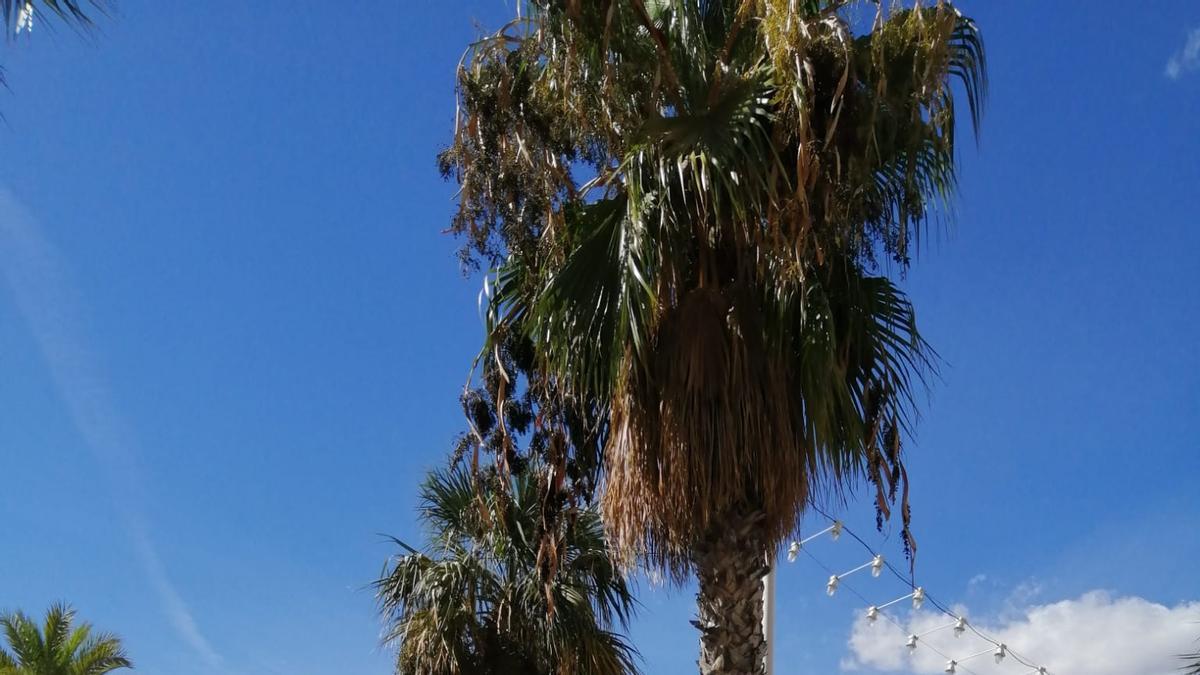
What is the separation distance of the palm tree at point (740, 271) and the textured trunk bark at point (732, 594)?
13 mm

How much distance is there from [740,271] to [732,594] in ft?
6.89

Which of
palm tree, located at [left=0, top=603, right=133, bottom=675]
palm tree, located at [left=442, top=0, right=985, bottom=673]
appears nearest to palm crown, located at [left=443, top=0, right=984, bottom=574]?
palm tree, located at [left=442, top=0, right=985, bottom=673]

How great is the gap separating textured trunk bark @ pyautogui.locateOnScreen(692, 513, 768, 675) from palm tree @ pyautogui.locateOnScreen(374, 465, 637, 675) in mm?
4637

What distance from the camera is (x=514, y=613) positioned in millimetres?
13289

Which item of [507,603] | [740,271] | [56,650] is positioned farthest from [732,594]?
[56,650]

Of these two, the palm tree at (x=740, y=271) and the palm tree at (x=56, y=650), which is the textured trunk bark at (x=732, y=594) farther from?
the palm tree at (x=56, y=650)

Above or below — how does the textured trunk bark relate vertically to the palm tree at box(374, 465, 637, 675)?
below

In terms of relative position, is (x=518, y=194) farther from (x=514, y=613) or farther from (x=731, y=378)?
(x=514, y=613)

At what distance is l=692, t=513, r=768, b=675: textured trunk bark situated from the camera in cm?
809

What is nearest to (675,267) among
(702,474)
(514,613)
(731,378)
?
(731,378)

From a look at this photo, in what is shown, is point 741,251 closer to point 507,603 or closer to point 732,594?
point 732,594

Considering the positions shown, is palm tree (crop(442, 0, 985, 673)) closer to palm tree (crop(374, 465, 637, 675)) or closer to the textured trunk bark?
the textured trunk bark

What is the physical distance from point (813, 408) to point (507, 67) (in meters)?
3.53

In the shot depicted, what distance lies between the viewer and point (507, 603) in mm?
13242
